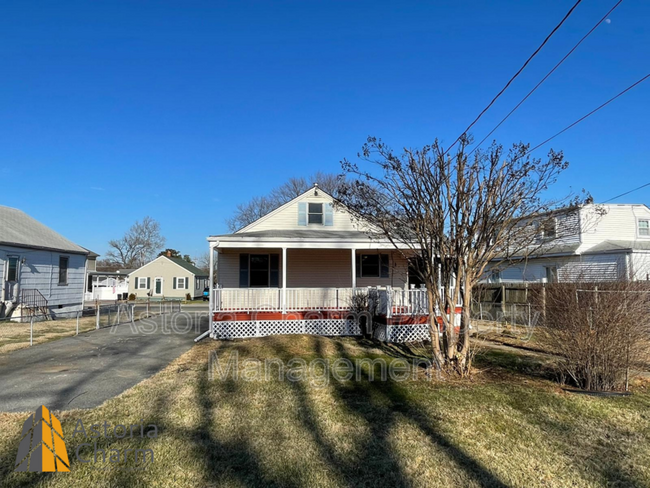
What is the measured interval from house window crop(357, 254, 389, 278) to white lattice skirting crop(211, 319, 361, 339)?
3539 millimetres

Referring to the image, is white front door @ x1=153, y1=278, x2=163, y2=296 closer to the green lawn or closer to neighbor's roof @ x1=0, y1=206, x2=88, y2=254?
neighbor's roof @ x1=0, y1=206, x2=88, y2=254

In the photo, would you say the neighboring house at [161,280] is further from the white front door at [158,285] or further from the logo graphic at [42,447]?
the logo graphic at [42,447]

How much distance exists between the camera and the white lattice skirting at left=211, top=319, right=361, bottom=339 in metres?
11.2

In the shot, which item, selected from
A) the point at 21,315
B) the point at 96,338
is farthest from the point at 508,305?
the point at 21,315

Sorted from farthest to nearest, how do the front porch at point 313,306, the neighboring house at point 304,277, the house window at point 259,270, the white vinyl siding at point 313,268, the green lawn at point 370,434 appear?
the house window at point 259,270, the white vinyl siding at point 313,268, the neighboring house at point 304,277, the front porch at point 313,306, the green lawn at point 370,434

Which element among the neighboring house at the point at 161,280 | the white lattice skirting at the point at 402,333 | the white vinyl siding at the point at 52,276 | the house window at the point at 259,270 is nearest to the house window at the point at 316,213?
the house window at the point at 259,270

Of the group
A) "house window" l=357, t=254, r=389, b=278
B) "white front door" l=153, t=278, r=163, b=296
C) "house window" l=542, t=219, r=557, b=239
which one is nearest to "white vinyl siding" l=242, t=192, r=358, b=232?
"house window" l=357, t=254, r=389, b=278

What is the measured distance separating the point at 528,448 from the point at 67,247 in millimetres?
20742

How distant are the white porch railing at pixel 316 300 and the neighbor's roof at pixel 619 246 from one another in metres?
11.6

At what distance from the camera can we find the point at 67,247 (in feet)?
62.1

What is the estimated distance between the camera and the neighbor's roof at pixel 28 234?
15.8m

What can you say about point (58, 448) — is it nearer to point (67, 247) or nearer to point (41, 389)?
point (41, 389)

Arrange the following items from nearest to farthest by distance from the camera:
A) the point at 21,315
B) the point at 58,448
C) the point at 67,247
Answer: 1. the point at 58,448
2. the point at 21,315
3. the point at 67,247

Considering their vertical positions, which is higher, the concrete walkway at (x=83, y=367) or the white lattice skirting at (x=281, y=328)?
the white lattice skirting at (x=281, y=328)
